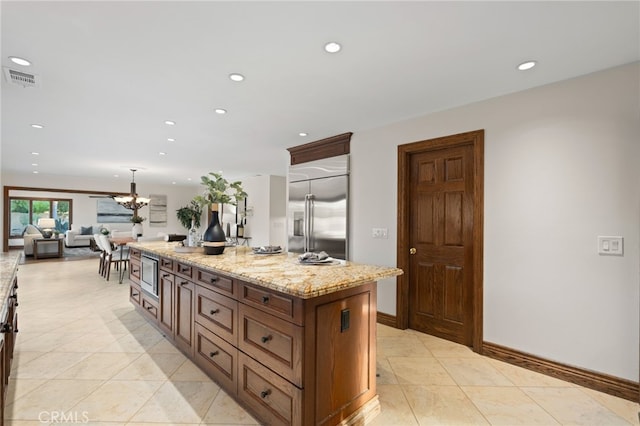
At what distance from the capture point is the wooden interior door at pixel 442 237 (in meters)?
2.91

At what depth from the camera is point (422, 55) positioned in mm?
2076

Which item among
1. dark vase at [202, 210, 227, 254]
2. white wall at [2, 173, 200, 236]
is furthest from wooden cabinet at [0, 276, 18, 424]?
white wall at [2, 173, 200, 236]

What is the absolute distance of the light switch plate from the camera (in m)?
2.18

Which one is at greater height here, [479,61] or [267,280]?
[479,61]

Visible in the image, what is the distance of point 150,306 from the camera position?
3.29 m

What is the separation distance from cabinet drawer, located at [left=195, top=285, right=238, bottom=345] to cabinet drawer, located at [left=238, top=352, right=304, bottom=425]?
7.4 inches

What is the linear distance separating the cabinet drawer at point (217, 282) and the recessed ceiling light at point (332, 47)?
1.66 metres

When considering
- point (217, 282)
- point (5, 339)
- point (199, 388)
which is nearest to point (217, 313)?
point (217, 282)

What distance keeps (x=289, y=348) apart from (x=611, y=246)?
241cm

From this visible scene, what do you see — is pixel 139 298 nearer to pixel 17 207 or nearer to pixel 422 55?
pixel 422 55

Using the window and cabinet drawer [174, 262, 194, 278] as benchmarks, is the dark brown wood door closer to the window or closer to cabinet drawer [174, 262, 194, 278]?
cabinet drawer [174, 262, 194, 278]

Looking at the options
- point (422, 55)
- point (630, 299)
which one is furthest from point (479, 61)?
point (630, 299)

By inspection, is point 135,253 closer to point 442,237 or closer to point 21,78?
point 21,78

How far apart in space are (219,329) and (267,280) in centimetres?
81
